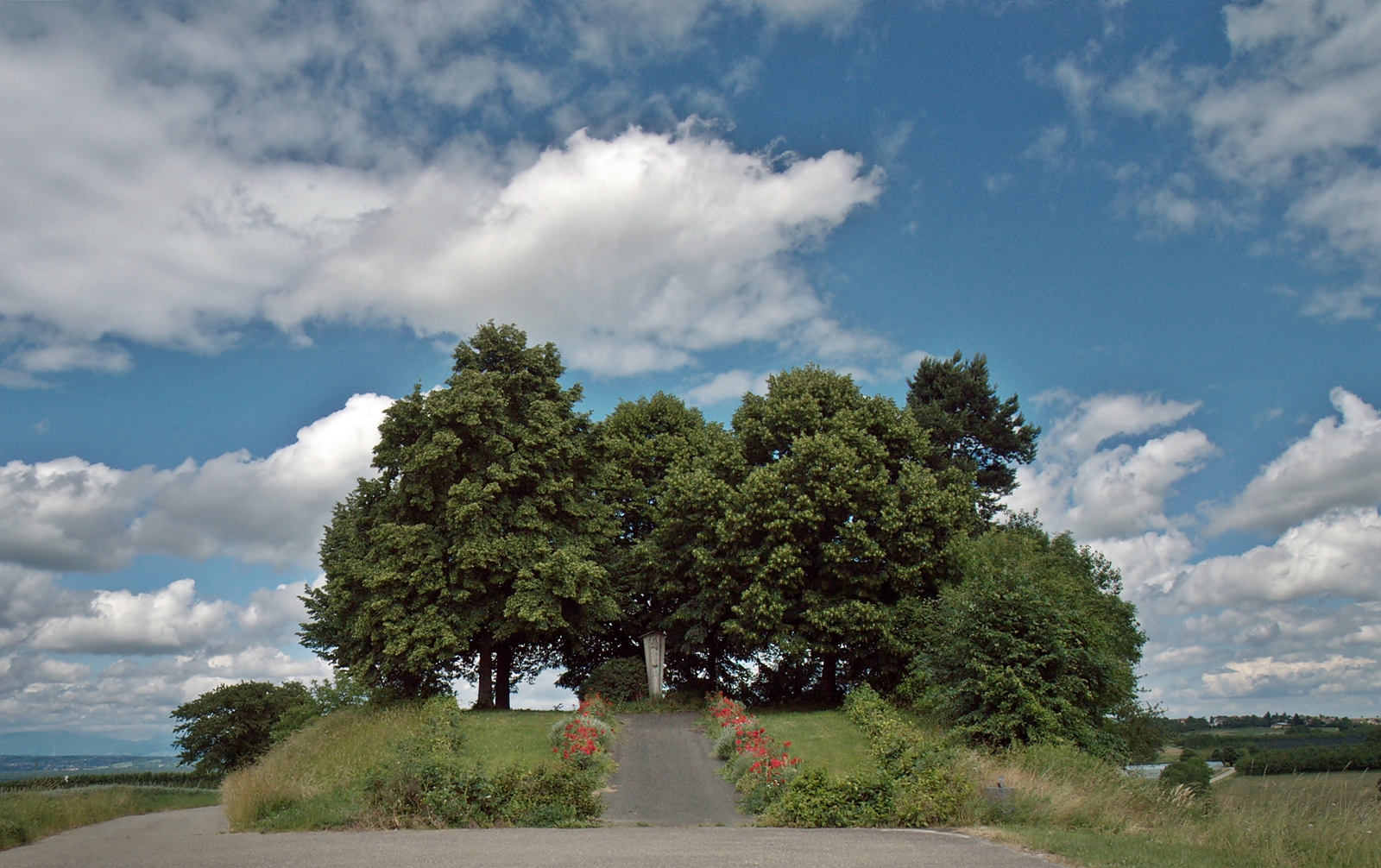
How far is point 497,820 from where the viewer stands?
13.6 metres

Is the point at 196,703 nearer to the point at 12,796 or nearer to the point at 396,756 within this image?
the point at 12,796

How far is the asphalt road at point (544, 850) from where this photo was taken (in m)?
9.12

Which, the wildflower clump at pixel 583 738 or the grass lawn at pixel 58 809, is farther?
the wildflower clump at pixel 583 738

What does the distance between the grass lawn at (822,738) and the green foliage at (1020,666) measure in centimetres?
217

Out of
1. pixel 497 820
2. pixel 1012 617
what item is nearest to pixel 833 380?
pixel 1012 617

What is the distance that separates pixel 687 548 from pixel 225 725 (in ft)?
135

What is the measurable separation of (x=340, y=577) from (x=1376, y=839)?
26962mm

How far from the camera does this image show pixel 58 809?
56.7 feet

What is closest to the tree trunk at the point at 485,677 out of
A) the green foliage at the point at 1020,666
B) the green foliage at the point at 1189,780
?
the green foliage at the point at 1020,666

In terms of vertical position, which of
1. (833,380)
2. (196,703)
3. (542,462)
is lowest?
(196,703)

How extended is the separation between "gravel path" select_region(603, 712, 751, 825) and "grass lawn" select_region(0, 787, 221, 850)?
30.8ft

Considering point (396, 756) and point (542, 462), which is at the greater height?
point (542, 462)

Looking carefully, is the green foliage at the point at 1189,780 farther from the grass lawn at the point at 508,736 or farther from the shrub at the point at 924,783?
the grass lawn at the point at 508,736

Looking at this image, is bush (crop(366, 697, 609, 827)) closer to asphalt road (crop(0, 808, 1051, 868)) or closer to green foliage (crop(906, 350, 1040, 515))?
asphalt road (crop(0, 808, 1051, 868))
